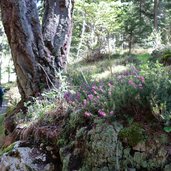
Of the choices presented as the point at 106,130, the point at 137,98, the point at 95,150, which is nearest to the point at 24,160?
the point at 95,150

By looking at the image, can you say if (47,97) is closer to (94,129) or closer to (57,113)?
(57,113)

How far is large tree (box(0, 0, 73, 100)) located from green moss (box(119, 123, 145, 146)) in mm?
2465

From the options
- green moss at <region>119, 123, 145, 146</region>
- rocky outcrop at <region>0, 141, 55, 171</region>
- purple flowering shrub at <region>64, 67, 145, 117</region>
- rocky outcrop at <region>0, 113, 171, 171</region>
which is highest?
purple flowering shrub at <region>64, 67, 145, 117</region>

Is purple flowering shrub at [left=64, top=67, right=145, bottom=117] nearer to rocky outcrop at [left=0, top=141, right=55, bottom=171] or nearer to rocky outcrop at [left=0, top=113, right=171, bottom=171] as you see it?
rocky outcrop at [left=0, top=113, right=171, bottom=171]

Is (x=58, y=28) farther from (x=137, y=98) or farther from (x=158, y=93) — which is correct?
(x=158, y=93)

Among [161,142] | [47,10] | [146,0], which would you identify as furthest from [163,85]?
[146,0]

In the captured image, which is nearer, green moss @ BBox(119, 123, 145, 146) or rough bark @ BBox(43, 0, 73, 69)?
green moss @ BBox(119, 123, 145, 146)

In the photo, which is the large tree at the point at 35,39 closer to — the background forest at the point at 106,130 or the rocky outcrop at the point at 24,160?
the background forest at the point at 106,130

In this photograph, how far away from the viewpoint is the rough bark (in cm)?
533

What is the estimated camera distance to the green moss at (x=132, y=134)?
2.75 m

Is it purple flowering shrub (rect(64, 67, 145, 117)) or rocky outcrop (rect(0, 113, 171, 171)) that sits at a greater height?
purple flowering shrub (rect(64, 67, 145, 117))

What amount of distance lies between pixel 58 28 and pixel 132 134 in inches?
131

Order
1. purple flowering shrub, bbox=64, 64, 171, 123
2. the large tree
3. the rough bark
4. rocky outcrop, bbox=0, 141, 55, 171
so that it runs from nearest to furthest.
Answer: purple flowering shrub, bbox=64, 64, 171, 123 < rocky outcrop, bbox=0, 141, 55, 171 < the large tree < the rough bark

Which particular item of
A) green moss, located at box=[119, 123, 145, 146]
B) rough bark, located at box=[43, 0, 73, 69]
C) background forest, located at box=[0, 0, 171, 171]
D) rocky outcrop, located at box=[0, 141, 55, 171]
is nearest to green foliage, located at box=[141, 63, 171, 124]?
background forest, located at box=[0, 0, 171, 171]
